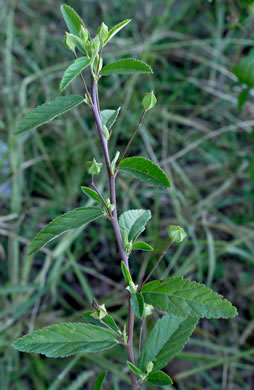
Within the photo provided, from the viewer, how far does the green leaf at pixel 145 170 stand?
0.55 m

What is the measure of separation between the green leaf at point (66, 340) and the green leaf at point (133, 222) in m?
0.16

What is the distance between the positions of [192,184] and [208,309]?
1.31m

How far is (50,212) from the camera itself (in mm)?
1652

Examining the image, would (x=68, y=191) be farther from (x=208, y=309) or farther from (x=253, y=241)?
(x=208, y=309)

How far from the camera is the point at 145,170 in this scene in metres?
0.57

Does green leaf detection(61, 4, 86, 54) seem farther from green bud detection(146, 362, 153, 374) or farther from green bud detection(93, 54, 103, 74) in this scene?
green bud detection(146, 362, 153, 374)

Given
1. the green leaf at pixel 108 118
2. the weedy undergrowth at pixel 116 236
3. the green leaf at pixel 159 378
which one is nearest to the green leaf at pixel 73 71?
the weedy undergrowth at pixel 116 236

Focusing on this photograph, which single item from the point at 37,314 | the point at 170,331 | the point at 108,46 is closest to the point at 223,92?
the point at 108,46

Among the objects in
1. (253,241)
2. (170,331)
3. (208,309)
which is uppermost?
(208,309)

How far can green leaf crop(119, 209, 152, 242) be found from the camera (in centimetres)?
65

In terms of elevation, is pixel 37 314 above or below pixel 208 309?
below

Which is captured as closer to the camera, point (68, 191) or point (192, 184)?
point (68, 191)

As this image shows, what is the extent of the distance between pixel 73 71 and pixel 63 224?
0.21 metres

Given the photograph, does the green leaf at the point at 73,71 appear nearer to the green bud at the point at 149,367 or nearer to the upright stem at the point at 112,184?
the upright stem at the point at 112,184
